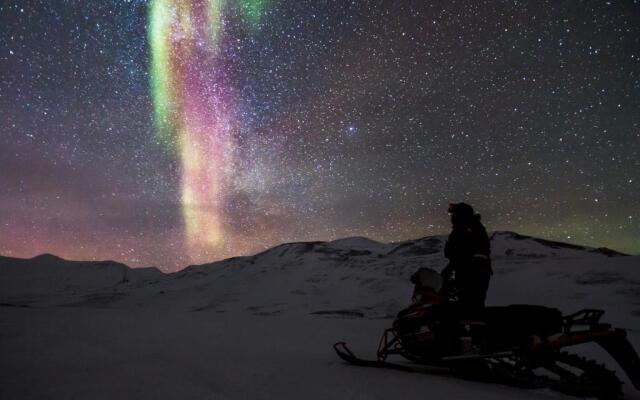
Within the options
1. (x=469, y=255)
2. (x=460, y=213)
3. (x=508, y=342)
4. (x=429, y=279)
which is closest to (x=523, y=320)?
(x=508, y=342)

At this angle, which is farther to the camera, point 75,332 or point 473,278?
point 75,332

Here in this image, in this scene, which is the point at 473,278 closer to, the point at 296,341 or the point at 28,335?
the point at 296,341

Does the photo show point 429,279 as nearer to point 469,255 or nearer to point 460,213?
point 469,255

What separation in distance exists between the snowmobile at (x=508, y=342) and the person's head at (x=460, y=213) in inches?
33.0

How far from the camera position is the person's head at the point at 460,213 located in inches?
201

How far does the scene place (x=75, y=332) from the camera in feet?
22.8

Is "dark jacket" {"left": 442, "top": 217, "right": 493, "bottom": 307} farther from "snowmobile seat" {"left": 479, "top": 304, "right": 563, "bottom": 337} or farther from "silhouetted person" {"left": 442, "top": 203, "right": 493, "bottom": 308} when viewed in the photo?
"snowmobile seat" {"left": 479, "top": 304, "right": 563, "bottom": 337}

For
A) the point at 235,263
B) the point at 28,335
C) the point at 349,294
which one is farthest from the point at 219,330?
the point at 235,263

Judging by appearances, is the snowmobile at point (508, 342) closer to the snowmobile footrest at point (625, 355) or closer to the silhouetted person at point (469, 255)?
the snowmobile footrest at point (625, 355)

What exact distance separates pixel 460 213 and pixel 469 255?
1.94ft

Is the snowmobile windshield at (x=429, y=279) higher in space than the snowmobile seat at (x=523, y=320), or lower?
higher

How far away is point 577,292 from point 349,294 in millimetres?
31883

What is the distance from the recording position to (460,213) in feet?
16.9

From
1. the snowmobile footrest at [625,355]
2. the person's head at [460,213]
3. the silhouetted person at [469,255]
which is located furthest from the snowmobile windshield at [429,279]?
the snowmobile footrest at [625,355]
